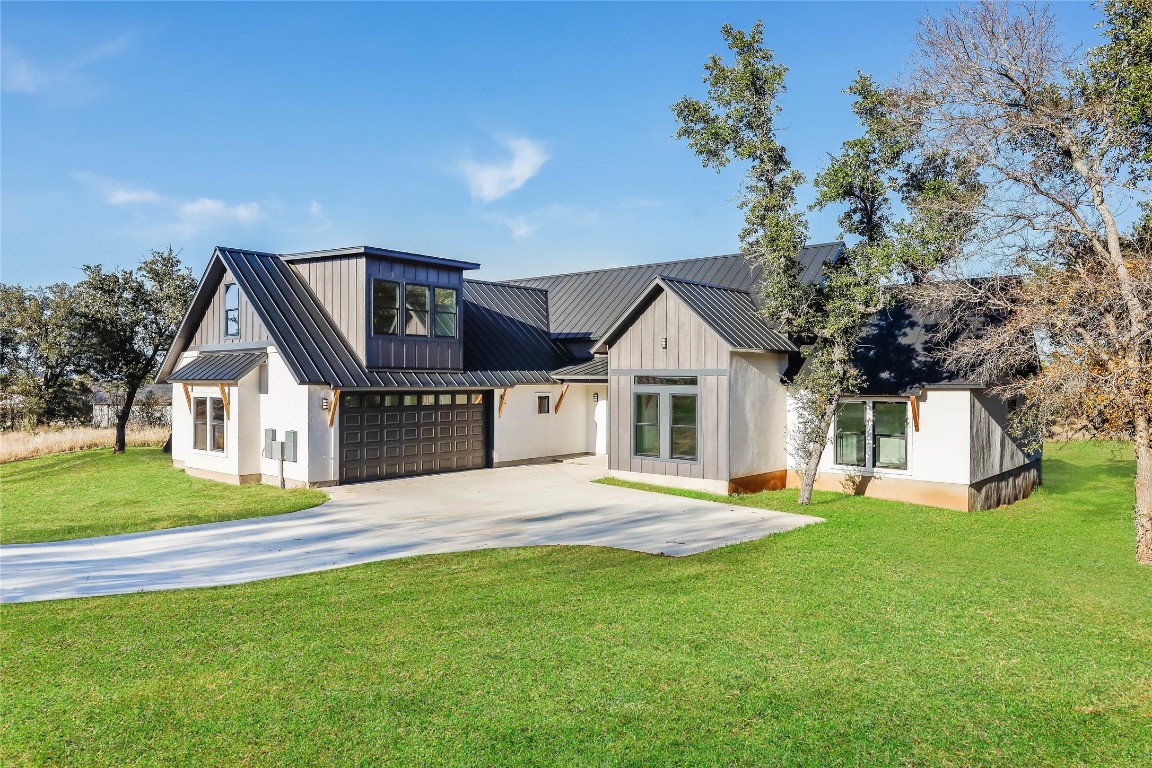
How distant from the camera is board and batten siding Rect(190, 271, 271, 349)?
17.0m

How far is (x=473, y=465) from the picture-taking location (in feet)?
62.8

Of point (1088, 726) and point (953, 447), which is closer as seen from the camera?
point (1088, 726)

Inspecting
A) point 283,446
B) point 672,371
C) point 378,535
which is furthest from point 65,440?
point 672,371

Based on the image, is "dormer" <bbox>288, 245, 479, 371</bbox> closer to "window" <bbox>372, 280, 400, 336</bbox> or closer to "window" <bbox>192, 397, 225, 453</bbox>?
"window" <bbox>372, 280, 400, 336</bbox>

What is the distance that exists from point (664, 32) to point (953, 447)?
11.2 m

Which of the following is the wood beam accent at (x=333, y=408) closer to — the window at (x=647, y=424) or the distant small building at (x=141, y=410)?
the window at (x=647, y=424)

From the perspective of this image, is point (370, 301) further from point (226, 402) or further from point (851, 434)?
point (851, 434)

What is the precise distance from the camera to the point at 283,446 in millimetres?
15875

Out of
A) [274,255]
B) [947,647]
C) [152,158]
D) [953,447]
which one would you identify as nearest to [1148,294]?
[953,447]

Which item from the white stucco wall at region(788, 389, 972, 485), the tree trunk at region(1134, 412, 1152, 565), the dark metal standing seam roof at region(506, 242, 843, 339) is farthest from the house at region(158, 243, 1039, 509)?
the tree trunk at region(1134, 412, 1152, 565)

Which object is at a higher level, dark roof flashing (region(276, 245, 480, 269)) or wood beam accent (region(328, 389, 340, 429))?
dark roof flashing (region(276, 245, 480, 269))

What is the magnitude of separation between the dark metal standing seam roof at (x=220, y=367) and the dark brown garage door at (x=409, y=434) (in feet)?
7.50

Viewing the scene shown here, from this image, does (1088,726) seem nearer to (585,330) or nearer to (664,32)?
(664,32)

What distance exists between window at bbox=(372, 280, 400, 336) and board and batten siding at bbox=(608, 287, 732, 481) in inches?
207
